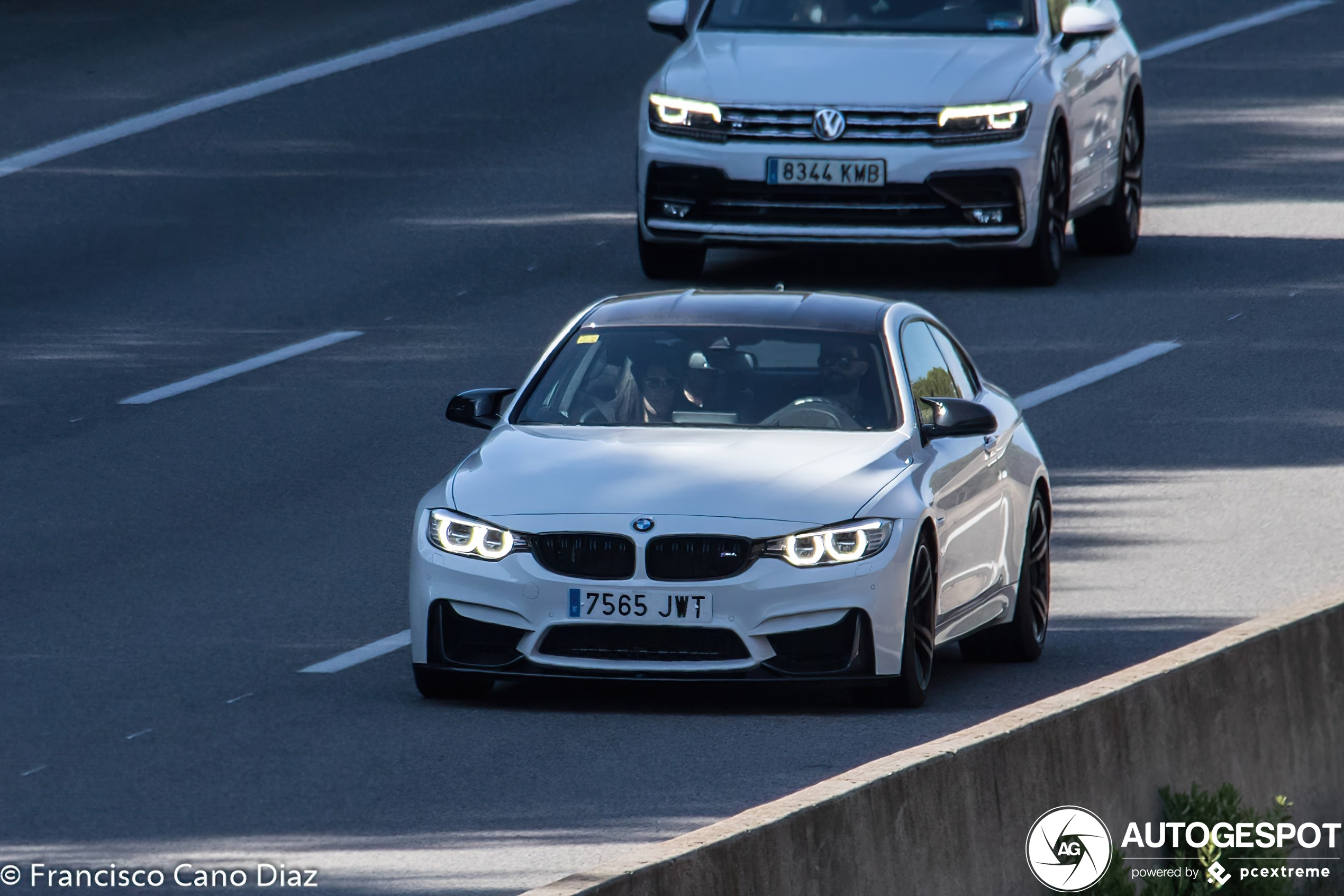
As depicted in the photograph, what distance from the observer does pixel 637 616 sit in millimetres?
9969

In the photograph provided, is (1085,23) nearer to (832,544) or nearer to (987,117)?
(987,117)

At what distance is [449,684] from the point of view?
10.4 meters

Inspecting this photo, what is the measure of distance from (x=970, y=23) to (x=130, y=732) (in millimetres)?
10689

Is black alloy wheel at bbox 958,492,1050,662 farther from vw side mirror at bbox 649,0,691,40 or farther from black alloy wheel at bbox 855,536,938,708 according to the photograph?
vw side mirror at bbox 649,0,691,40

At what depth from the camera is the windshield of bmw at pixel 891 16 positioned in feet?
62.7

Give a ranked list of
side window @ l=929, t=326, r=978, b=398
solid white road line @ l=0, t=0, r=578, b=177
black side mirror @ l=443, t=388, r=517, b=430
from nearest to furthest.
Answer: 1. black side mirror @ l=443, t=388, r=517, b=430
2. side window @ l=929, t=326, r=978, b=398
3. solid white road line @ l=0, t=0, r=578, b=177

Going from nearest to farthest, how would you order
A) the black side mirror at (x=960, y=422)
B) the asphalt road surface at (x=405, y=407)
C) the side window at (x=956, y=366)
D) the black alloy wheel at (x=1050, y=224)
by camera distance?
the asphalt road surface at (x=405, y=407), the black side mirror at (x=960, y=422), the side window at (x=956, y=366), the black alloy wheel at (x=1050, y=224)

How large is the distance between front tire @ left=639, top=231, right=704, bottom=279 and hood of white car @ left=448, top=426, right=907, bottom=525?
8494 mm

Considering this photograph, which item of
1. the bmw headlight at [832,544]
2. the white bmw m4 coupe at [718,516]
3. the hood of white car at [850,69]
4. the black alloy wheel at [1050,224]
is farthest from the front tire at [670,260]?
the bmw headlight at [832,544]

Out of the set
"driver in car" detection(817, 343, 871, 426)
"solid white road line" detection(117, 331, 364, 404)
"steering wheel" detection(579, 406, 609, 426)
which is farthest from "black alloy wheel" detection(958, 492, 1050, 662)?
"solid white road line" detection(117, 331, 364, 404)

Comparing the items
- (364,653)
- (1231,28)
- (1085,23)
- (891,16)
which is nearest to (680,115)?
(891,16)

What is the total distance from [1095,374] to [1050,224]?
225 centimetres

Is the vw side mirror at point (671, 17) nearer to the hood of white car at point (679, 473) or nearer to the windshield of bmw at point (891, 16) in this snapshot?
the windshield of bmw at point (891, 16)

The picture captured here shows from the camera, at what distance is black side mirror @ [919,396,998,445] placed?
10.8 m
